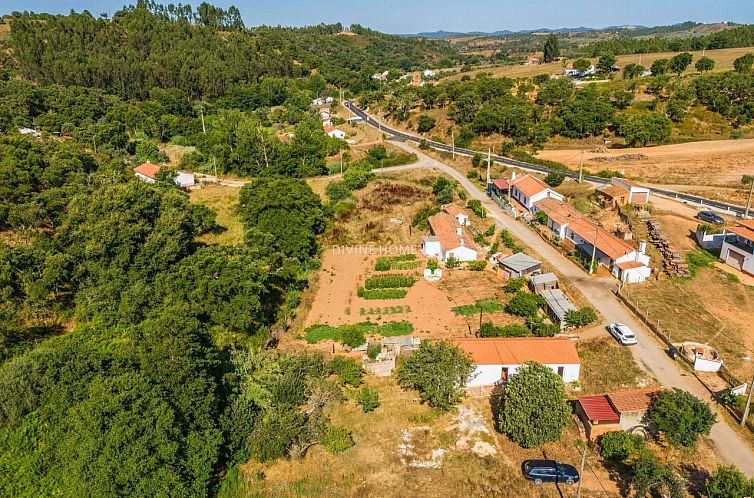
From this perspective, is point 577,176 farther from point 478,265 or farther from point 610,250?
point 478,265

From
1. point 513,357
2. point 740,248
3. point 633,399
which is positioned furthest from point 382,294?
point 740,248

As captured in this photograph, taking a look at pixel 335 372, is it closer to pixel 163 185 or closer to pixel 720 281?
pixel 720 281

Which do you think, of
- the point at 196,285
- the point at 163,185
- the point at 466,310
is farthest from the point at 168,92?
the point at 466,310

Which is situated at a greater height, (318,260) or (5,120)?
(5,120)

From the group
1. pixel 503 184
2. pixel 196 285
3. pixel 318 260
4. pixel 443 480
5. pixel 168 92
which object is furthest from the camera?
pixel 168 92

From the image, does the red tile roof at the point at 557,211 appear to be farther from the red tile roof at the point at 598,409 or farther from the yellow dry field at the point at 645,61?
the yellow dry field at the point at 645,61

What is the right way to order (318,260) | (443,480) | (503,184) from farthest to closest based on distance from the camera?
(503,184), (318,260), (443,480)
